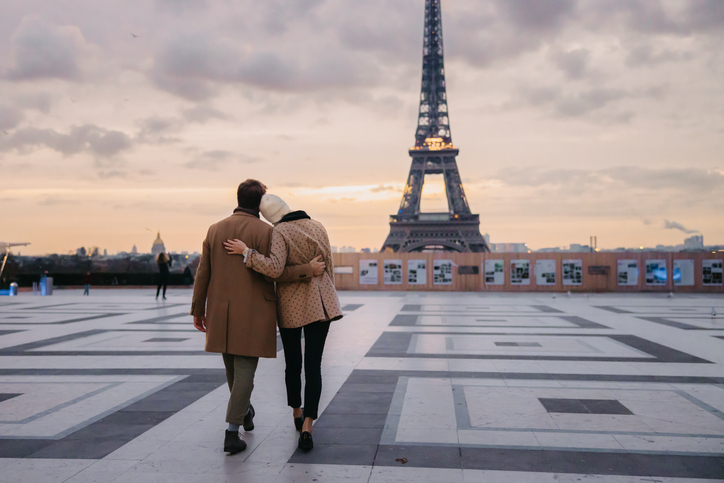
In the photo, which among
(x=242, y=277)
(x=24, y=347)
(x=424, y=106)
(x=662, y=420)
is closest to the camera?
(x=242, y=277)

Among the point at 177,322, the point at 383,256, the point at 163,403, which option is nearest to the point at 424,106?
the point at 383,256

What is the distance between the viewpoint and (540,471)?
320 centimetres

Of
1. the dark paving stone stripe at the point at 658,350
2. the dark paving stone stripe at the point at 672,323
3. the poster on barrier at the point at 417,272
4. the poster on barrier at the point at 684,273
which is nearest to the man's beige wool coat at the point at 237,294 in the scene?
the dark paving stone stripe at the point at 658,350

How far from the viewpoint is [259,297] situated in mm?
3730

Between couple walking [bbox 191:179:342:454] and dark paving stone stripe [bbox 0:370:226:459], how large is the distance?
80 cm

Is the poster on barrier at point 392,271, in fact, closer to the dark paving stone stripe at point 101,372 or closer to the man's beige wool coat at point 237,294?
the dark paving stone stripe at point 101,372

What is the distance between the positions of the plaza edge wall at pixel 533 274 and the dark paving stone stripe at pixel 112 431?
18276 mm

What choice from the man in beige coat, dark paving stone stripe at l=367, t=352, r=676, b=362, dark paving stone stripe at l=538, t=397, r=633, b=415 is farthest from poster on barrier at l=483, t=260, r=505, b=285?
the man in beige coat

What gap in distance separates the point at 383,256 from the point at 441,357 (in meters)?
16.8

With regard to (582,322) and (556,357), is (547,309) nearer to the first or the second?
(582,322)

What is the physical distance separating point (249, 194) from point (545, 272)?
20.8m

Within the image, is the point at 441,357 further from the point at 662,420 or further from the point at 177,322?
the point at 177,322

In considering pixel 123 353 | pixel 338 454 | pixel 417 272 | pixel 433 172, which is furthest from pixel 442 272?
pixel 433 172

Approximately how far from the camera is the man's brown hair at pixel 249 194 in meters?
3.87
